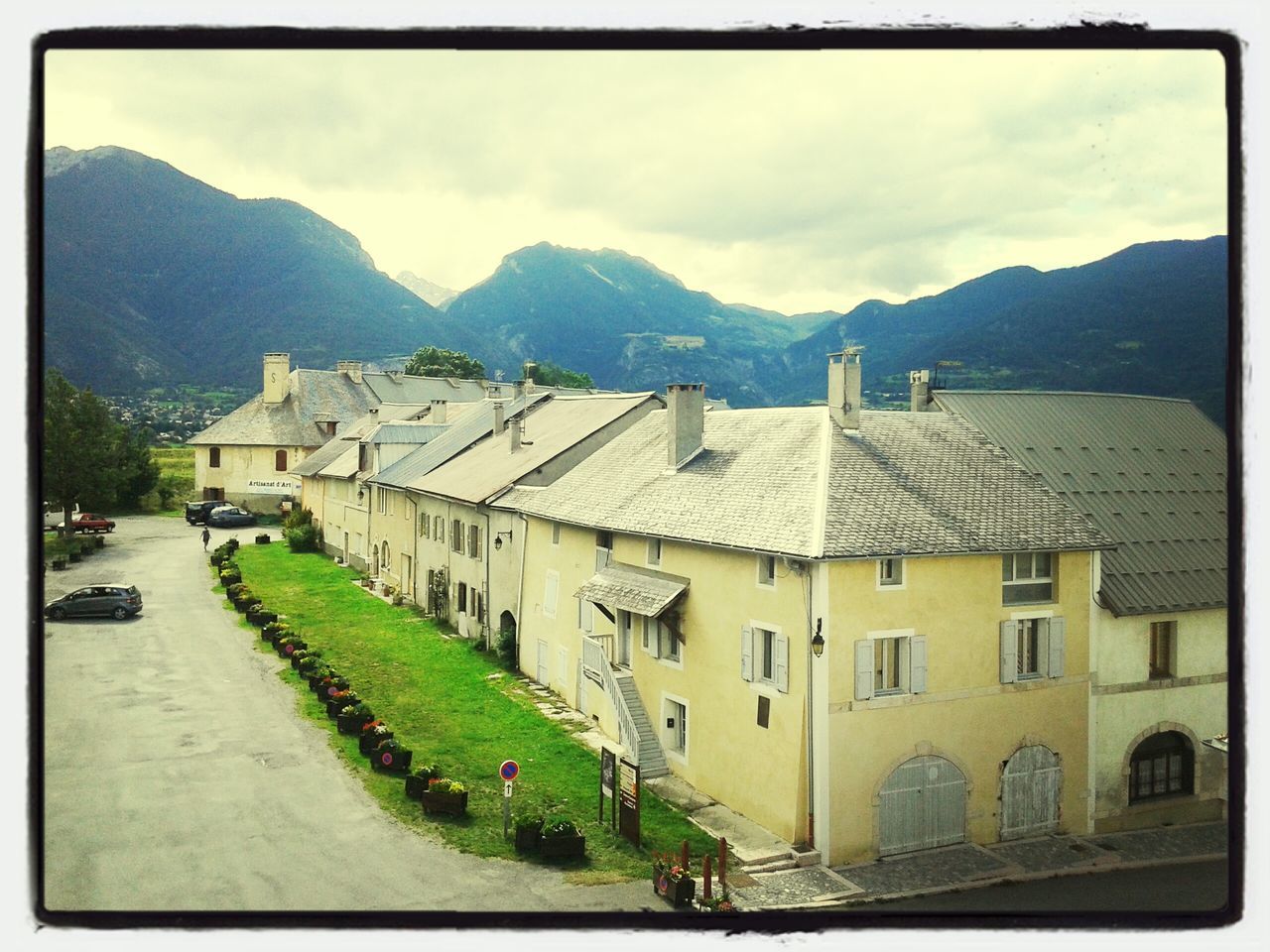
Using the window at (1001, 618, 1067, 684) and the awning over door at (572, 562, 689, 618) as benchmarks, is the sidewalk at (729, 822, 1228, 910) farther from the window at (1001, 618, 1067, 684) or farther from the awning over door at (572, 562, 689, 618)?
the awning over door at (572, 562, 689, 618)

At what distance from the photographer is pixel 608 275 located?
319 ft

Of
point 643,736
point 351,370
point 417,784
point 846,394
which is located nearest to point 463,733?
point 417,784

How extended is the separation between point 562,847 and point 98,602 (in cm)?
2379

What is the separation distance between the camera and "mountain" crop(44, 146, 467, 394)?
45.6 meters

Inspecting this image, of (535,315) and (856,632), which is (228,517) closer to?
(856,632)

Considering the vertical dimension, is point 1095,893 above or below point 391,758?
below

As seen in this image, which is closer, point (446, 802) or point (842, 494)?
point (446, 802)

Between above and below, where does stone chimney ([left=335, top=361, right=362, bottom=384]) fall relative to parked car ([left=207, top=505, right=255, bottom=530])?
above

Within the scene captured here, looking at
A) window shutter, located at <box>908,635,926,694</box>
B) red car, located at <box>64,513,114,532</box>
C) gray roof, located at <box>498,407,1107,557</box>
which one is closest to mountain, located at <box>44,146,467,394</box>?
red car, located at <box>64,513,114,532</box>

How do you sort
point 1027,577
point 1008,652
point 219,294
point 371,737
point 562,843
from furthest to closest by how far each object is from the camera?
point 219,294, point 371,737, point 1027,577, point 1008,652, point 562,843

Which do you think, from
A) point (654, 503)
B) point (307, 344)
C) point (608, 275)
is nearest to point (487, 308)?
point (608, 275)

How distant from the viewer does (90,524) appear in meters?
46.0

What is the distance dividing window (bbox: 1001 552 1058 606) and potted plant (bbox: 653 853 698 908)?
26.0 ft

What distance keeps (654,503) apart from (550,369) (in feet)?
225
